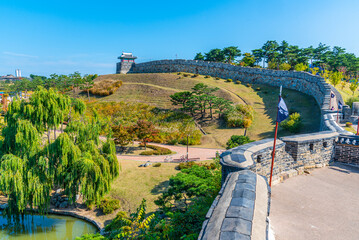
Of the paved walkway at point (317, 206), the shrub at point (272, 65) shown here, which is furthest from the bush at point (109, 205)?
the shrub at point (272, 65)

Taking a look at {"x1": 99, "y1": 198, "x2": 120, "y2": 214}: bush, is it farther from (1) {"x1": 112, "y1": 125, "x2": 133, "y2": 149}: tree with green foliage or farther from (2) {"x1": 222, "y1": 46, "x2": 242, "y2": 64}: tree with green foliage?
(2) {"x1": 222, "y1": 46, "x2": 242, "y2": 64}: tree with green foliage

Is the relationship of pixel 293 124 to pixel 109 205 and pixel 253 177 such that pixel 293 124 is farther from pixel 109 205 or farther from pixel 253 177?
pixel 253 177

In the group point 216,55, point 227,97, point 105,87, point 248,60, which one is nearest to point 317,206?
point 227,97

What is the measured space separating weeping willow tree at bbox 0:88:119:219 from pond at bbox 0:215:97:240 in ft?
3.87

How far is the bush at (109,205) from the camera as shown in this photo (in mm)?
14461

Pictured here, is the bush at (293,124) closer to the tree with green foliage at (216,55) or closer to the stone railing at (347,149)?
the stone railing at (347,149)

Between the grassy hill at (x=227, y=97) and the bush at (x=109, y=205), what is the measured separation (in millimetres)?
17719

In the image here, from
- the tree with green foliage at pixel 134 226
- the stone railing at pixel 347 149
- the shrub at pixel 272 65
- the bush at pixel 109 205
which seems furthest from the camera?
Result: the shrub at pixel 272 65

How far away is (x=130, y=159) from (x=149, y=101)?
78.2 feet

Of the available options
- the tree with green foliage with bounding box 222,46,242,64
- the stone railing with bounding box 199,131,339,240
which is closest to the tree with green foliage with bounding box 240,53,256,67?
the tree with green foliage with bounding box 222,46,242,64

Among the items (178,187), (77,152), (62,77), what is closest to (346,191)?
(178,187)

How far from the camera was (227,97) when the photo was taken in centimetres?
4334

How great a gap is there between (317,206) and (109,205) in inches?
475

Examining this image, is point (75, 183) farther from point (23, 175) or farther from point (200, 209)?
point (200, 209)
